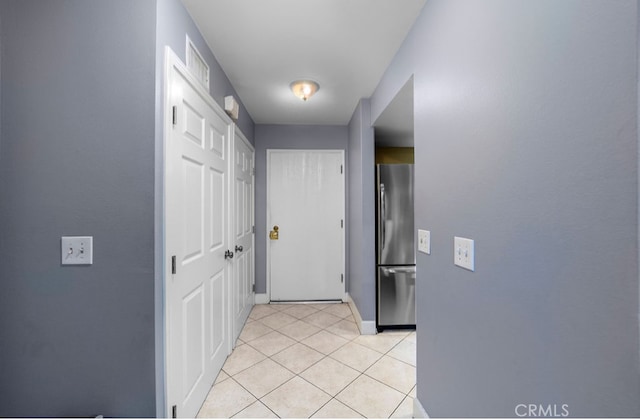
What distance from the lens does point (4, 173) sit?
3.58 feet

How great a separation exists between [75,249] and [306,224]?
2.52 meters

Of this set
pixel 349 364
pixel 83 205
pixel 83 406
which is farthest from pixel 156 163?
pixel 349 364

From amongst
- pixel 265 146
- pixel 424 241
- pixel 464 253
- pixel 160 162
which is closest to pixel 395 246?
pixel 424 241

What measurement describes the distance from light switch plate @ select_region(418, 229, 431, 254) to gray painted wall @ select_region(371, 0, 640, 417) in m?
0.13

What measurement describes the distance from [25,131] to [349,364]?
2.38 metres

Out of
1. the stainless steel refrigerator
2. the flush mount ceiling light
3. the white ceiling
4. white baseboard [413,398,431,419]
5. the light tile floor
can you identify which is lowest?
the light tile floor

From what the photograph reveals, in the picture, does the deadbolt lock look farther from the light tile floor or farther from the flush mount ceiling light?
the flush mount ceiling light

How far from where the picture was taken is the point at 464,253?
108cm

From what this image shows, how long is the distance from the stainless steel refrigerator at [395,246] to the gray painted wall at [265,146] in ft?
3.94

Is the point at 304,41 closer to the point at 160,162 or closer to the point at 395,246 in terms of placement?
the point at 160,162

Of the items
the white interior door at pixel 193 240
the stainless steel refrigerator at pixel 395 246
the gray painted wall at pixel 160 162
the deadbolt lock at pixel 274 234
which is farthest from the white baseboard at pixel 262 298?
the gray painted wall at pixel 160 162

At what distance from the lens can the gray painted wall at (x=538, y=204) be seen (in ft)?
1.78

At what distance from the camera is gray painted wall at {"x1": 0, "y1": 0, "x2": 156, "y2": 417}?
1086 mm

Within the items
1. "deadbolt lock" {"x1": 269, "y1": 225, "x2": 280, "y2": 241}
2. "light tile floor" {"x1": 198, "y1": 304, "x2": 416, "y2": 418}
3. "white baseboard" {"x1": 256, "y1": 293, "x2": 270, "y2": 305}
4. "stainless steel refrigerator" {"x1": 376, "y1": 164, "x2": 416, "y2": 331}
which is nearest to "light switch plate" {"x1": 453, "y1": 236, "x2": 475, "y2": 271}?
"light tile floor" {"x1": 198, "y1": 304, "x2": 416, "y2": 418}
